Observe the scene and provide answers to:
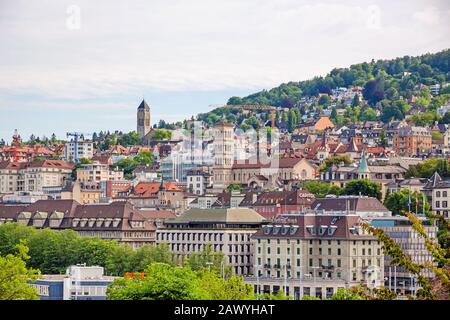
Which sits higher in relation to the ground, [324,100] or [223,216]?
[324,100]

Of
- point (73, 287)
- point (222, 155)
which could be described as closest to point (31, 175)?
point (222, 155)

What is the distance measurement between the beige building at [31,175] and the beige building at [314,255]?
56324 mm

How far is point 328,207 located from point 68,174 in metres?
56.6

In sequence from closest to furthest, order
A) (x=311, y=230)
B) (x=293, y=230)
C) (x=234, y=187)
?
(x=311, y=230) < (x=293, y=230) < (x=234, y=187)

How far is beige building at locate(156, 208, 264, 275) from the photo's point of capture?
219 feet

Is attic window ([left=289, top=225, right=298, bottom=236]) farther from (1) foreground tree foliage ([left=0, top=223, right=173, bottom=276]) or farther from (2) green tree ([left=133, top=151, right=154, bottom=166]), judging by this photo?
(2) green tree ([left=133, top=151, right=154, bottom=166])

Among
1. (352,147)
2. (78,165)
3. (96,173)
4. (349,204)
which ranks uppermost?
(352,147)

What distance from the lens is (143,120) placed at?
151375 millimetres

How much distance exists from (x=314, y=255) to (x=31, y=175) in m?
62.1

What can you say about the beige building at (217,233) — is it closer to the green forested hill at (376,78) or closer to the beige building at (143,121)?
the beige building at (143,121)

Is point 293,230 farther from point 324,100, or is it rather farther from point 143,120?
point 324,100

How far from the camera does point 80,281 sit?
156 ft

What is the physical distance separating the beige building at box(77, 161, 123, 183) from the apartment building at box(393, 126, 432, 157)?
22618 millimetres
